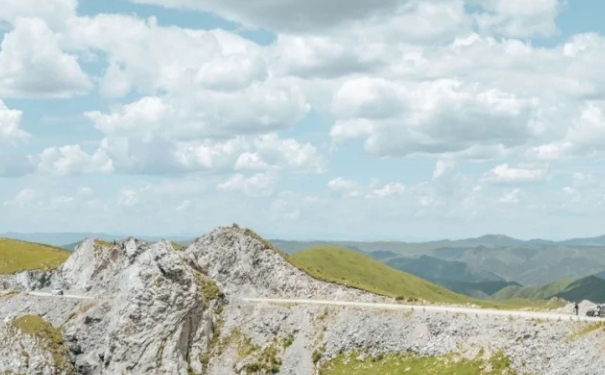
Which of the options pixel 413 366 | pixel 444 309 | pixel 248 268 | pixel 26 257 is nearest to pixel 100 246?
pixel 26 257

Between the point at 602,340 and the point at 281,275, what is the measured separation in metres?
64.8

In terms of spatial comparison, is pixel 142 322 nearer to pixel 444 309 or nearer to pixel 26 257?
pixel 444 309

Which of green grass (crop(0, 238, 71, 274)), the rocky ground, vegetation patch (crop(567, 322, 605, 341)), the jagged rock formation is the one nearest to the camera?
vegetation patch (crop(567, 322, 605, 341))

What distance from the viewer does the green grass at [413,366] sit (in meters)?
72.1

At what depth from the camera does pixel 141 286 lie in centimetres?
10838

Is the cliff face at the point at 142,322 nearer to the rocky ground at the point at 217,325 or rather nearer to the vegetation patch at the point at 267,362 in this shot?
the rocky ground at the point at 217,325

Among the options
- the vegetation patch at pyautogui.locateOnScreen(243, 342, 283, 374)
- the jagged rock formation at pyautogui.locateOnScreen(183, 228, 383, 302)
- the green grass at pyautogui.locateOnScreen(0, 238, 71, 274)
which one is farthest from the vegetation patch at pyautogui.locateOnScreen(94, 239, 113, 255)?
the vegetation patch at pyautogui.locateOnScreen(243, 342, 283, 374)

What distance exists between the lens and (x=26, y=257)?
563ft

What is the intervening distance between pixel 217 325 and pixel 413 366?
3960 cm

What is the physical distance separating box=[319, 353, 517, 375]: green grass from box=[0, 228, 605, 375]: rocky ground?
1.28 metres

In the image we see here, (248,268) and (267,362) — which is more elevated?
(248,268)

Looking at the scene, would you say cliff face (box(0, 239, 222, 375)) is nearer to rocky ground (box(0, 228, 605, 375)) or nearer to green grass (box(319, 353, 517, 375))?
rocky ground (box(0, 228, 605, 375))

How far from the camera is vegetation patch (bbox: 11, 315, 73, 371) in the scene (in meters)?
110

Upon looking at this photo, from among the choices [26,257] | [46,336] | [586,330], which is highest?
[26,257]
